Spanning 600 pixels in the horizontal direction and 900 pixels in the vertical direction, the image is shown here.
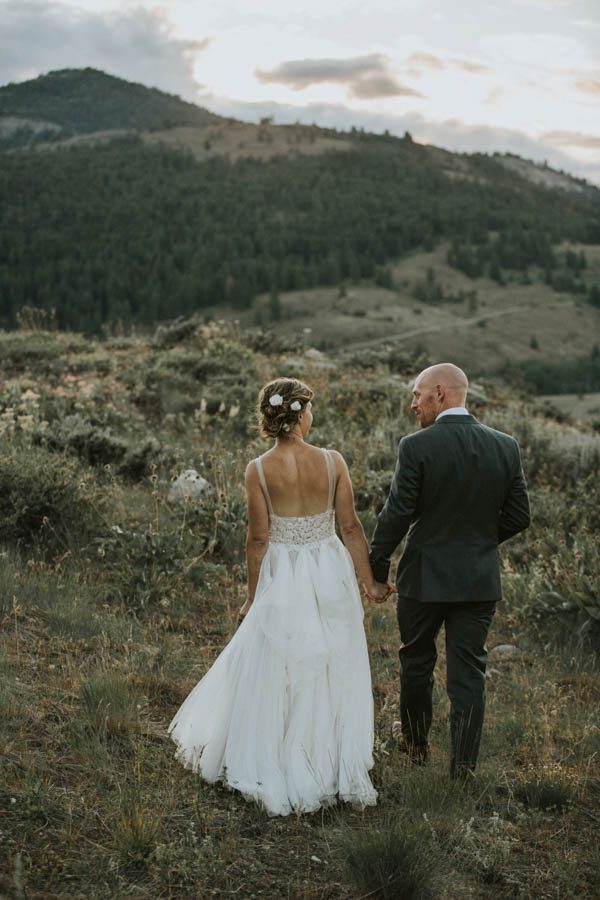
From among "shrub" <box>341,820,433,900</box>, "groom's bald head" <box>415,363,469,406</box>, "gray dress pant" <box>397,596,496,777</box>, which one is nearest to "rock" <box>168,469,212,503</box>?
"gray dress pant" <box>397,596,496,777</box>

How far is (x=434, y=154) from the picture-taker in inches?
4688

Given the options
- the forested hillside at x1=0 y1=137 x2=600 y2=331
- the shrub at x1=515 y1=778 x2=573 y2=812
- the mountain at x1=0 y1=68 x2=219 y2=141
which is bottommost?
the shrub at x1=515 y1=778 x2=573 y2=812

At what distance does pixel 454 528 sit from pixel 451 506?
0.11m

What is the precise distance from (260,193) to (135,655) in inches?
3423

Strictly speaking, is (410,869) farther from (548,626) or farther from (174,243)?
(174,243)

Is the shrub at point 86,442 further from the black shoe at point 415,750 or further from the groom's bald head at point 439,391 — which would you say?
the groom's bald head at point 439,391

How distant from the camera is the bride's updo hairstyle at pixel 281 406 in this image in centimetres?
400

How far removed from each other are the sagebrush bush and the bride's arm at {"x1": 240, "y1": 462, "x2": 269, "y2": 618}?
324 centimetres

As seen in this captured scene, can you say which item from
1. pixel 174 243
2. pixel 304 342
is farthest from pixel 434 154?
pixel 304 342

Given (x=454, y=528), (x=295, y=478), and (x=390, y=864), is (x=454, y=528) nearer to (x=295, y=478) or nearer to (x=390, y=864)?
(x=295, y=478)

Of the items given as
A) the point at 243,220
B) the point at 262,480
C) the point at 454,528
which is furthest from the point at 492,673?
the point at 243,220

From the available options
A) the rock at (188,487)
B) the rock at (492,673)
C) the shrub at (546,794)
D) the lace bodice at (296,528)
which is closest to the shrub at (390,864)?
the shrub at (546,794)

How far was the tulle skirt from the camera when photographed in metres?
3.83

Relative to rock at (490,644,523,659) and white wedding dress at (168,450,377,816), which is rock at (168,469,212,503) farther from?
white wedding dress at (168,450,377,816)
